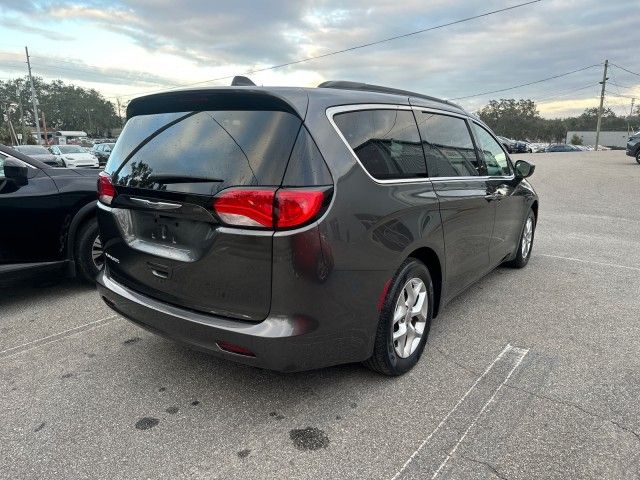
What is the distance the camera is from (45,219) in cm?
431

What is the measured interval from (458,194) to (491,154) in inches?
48.2

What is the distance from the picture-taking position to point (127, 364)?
3.17 metres


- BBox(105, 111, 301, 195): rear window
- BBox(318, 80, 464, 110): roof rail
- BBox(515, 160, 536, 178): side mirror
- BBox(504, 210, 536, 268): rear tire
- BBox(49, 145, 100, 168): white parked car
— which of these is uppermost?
BBox(318, 80, 464, 110): roof rail

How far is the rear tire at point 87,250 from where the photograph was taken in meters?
4.54

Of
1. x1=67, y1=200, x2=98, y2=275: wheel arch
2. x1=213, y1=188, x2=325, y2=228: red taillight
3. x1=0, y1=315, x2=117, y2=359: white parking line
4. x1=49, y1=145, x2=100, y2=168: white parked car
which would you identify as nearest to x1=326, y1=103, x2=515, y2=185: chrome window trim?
x1=213, y1=188, x2=325, y2=228: red taillight

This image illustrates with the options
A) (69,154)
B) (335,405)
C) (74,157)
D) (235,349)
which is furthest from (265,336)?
(69,154)

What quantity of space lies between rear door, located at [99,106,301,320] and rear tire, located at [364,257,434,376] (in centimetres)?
82

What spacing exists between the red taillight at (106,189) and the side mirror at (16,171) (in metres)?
1.47

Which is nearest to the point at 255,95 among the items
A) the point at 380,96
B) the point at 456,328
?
the point at 380,96

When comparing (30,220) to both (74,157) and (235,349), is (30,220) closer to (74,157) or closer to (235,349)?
(235,349)

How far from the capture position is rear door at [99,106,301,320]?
2.29 meters

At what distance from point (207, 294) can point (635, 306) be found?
12.9 ft

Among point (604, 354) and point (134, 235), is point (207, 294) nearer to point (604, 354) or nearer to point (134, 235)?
point (134, 235)

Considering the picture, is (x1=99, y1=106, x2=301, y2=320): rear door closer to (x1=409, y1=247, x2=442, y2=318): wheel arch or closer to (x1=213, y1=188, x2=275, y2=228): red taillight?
(x1=213, y1=188, x2=275, y2=228): red taillight
